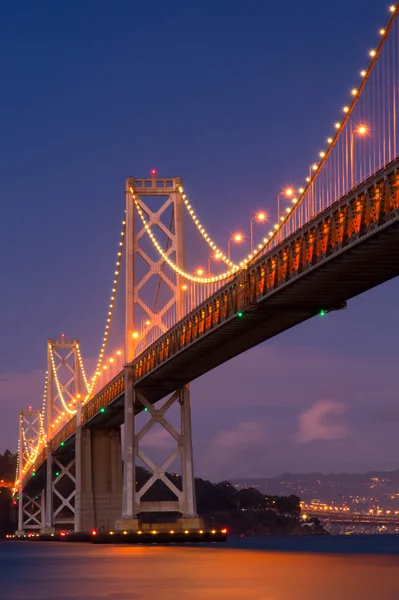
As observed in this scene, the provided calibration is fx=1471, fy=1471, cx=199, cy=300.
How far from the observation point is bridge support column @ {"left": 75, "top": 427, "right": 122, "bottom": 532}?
7656cm

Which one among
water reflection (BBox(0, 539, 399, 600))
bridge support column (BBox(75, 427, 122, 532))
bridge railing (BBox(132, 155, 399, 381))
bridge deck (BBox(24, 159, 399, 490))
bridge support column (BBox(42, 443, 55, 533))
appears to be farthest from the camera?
bridge support column (BBox(42, 443, 55, 533))

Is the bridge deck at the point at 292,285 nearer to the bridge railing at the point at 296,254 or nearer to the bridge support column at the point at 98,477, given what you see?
the bridge railing at the point at 296,254

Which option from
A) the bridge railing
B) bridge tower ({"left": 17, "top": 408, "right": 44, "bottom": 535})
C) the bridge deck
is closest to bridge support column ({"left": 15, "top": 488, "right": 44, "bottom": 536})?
bridge tower ({"left": 17, "top": 408, "right": 44, "bottom": 535})

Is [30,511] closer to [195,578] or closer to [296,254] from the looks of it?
[296,254]

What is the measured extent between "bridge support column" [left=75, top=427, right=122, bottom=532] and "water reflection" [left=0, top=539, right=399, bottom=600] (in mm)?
27240

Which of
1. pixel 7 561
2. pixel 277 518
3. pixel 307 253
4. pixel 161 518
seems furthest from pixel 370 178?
pixel 277 518

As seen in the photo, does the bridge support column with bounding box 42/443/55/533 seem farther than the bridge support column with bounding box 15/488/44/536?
No

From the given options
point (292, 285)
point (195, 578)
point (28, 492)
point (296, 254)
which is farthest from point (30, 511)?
point (195, 578)

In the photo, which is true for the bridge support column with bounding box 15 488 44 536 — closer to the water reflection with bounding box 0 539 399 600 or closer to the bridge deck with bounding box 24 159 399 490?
the bridge deck with bounding box 24 159 399 490

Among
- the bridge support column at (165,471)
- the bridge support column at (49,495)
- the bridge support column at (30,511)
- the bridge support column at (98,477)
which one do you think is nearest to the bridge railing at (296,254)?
the bridge support column at (165,471)

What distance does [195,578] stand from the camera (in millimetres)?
34219

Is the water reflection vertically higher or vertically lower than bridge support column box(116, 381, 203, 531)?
lower

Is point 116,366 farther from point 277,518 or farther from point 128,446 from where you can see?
point 277,518

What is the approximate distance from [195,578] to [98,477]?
144 ft
